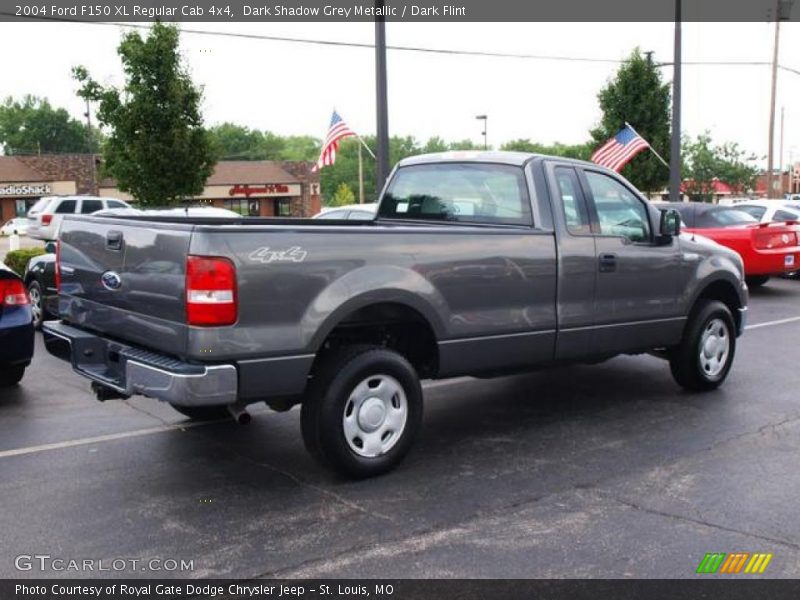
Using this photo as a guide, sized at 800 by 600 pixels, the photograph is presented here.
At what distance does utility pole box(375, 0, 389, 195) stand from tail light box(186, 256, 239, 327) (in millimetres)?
8067

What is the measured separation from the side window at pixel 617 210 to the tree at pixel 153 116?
17.1 m

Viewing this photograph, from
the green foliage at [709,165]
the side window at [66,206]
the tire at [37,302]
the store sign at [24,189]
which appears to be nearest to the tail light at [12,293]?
the tire at [37,302]

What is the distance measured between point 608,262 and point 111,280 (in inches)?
136

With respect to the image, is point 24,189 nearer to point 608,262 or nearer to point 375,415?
point 608,262

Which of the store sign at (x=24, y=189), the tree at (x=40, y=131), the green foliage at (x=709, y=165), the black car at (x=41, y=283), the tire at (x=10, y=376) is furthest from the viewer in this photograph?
the tree at (x=40, y=131)

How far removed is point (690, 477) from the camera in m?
5.07

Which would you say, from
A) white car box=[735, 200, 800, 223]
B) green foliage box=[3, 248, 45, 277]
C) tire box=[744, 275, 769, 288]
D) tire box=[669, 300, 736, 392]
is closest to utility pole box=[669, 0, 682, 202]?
white car box=[735, 200, 800, 223]

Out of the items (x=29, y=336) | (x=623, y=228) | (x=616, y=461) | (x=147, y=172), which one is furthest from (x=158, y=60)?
(x=616, y=461)

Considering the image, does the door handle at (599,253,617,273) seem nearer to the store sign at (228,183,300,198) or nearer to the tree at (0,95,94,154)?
the store sign at (228,183,300,198)

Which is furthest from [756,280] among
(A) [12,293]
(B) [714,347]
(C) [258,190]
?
(C) [258,190]

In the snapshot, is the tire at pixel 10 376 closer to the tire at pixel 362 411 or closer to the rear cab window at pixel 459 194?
the rear cab window at pixel 459 194

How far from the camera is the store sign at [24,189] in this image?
53.5 meters

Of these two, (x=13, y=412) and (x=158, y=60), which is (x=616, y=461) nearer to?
(x=13, y=412)

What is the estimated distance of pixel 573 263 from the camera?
19.7 feet
